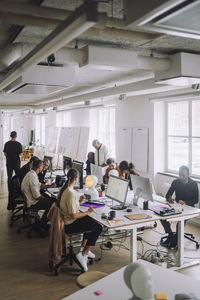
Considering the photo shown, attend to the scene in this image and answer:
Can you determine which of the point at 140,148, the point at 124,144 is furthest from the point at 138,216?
the point at 124,144

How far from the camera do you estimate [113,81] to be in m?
6.66

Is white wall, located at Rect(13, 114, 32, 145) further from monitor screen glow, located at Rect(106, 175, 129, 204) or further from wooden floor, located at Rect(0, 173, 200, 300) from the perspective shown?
monitor screen glow, located at Rect(106, 175, 129, 204)

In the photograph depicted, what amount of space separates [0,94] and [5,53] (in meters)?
5.11

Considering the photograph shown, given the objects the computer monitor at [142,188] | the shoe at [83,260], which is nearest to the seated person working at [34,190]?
the shoe at [83,260]

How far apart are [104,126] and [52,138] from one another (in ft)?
10.0

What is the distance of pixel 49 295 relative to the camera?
3.60m

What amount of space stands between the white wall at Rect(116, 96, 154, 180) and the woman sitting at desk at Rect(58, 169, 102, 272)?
12.5 ft

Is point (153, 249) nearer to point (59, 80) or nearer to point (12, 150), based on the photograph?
point (59, 80)

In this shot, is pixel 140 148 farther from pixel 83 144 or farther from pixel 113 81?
pixel 83 144

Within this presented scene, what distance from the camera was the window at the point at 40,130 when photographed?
17.6 metres

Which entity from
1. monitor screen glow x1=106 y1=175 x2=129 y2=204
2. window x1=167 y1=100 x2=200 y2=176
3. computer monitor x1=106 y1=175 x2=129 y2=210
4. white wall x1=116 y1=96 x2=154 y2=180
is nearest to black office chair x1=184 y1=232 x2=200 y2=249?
computer monitor x1=106 y1=175 x2=129 y2=210

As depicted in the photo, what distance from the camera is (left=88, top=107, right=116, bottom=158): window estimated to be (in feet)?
33.9

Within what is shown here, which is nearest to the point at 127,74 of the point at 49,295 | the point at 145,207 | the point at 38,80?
the point at 38,80

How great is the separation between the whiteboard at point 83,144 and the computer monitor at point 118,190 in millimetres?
4828
